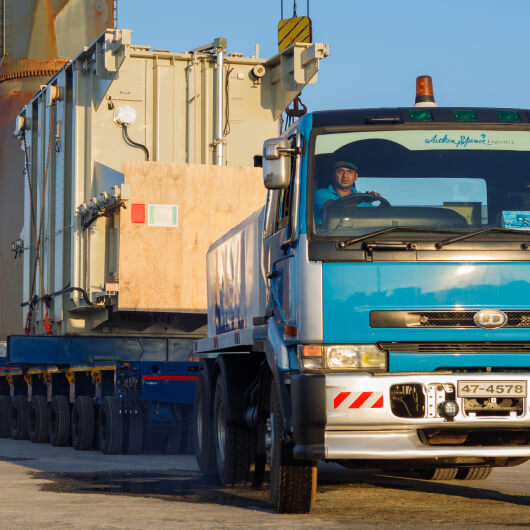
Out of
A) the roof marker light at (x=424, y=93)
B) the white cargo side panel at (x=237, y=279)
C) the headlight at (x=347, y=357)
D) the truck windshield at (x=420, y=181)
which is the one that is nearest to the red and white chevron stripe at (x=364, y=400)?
the headlight at (x=347, y=357)

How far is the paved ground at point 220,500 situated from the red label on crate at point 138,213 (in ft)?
11.0

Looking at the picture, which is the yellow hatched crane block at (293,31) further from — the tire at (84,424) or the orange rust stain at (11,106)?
the tire at (84,424)

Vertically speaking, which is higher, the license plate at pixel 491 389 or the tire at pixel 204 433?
the license plate at pixel 491 389

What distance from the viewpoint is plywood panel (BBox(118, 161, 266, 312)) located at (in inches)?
586

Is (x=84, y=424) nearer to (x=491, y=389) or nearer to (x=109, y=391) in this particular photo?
(x=109, y=391)

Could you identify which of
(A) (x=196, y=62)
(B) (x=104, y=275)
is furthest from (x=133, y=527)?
(A) (x=196, y=62)

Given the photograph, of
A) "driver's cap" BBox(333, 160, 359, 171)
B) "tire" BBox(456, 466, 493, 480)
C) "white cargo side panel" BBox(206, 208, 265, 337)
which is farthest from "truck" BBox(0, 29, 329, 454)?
"driver's cap" BBox(333, 160, 359, 171)

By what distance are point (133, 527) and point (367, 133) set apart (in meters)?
3.00

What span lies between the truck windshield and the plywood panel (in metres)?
7.21

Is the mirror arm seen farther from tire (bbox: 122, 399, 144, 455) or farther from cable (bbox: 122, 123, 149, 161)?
cable (bbox: 122, 123, 149, 161)

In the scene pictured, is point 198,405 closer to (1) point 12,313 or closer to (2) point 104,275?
Result: (2) point 104,275

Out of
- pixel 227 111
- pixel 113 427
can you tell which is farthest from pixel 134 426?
pixel 227 111

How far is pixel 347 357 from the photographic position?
7.48m

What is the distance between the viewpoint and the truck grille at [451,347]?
24.5 feet
